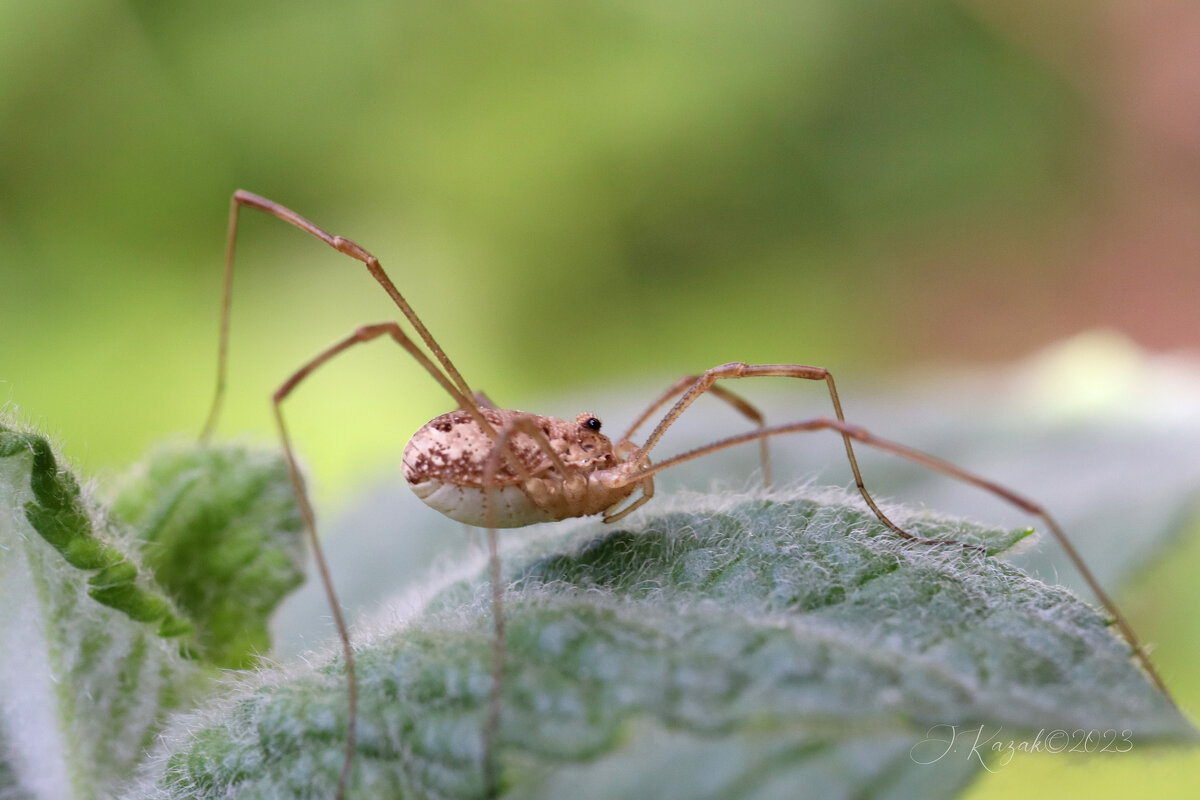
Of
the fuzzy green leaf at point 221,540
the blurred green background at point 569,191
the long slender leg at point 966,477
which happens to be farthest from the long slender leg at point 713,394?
the blurred green background at point 569,191

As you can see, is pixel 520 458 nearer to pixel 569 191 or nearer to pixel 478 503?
pixel 478 503

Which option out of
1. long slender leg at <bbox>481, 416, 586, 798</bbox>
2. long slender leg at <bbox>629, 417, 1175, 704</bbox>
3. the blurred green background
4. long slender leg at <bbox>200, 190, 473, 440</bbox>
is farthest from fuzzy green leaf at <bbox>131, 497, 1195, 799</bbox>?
the blurred green background

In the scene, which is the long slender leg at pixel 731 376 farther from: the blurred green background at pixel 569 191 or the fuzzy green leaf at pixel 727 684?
the blurred green background at pixel 569 191

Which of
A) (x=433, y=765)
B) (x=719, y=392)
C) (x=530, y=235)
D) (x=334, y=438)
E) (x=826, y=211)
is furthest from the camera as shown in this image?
(x=826, y=211)

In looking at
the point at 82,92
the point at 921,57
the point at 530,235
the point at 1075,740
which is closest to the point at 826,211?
the point at 921,57

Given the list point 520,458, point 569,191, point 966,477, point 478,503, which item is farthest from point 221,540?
point 569,191

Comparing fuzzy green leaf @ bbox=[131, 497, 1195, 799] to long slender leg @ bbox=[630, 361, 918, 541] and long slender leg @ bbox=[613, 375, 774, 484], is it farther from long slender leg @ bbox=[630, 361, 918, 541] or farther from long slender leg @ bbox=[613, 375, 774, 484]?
long slender leg @ bbox=[613, 375, 774, 484]

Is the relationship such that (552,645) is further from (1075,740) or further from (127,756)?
(127,756)
